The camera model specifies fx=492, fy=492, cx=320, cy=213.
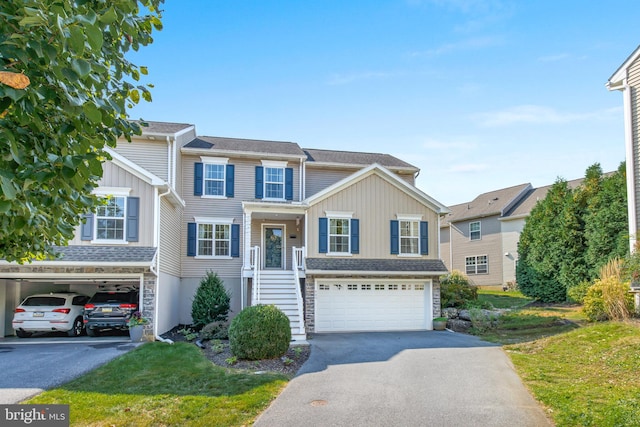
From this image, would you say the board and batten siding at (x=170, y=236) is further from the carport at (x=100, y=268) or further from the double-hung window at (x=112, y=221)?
the double-hung window at (x=112, y=221)

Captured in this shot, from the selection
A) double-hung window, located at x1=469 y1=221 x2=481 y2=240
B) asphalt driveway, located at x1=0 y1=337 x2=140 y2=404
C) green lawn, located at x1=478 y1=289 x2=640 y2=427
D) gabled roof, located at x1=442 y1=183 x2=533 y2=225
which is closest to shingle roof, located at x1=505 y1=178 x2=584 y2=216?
gabled roof, located at x1=442 y1=183 x2=533 y2=225

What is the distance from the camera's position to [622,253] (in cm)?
1867

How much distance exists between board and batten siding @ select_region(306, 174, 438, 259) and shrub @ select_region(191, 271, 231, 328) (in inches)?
142

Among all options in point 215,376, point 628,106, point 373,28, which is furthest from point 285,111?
point 628,106

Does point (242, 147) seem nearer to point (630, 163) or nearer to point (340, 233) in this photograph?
point (340, 233)

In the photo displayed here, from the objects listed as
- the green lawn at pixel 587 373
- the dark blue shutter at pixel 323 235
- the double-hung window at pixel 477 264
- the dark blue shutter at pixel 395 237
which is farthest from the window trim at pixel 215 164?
the double-hung window at pixel 477 264

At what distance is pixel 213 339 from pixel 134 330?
236 cm

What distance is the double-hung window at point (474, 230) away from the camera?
31.6m

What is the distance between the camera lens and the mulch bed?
36.0 feet

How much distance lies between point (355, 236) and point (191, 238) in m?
6.65

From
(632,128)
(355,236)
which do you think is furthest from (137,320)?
(632,128)

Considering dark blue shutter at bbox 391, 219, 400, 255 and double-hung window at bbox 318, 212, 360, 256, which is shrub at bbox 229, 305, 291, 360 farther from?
dark blue shutter at bbox 391, 219, 400, 255

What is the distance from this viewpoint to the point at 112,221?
1538 centimetres

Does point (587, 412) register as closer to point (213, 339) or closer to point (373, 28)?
point (373, 28)
